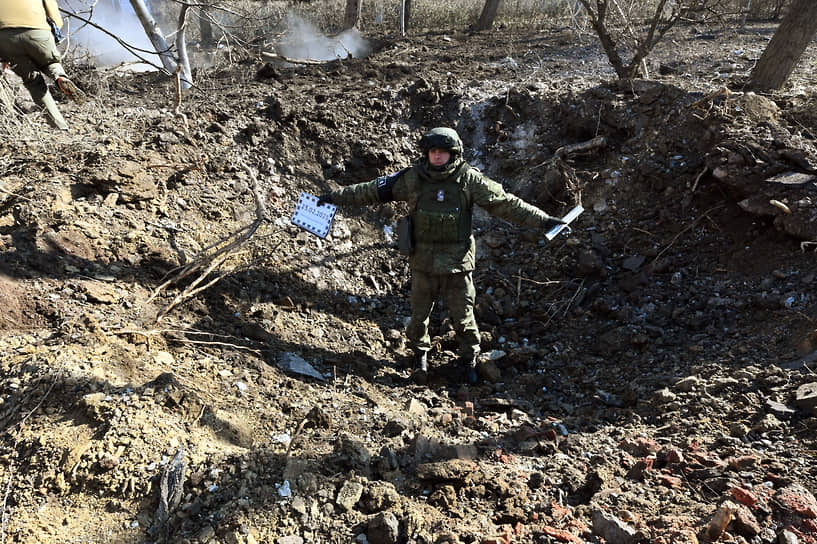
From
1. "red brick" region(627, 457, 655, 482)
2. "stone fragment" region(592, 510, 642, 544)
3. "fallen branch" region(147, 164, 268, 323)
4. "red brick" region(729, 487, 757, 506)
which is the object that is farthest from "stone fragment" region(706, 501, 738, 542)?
"fallen branch" region(147, 164, 268, 323)

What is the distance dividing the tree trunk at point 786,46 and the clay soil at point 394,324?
10.2 inches

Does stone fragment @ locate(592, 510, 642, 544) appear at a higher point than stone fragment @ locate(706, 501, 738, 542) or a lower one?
lower

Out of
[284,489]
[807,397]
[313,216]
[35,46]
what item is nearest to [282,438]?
[284,489]

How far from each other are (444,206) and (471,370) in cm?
134

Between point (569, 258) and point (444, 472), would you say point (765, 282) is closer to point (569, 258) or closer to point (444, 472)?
point (569, 258)

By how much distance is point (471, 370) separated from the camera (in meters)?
3.96

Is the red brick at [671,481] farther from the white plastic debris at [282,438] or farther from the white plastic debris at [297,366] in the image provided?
the white plastic debris at [297,366]

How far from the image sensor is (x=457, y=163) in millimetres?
3496

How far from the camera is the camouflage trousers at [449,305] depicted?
384 cm

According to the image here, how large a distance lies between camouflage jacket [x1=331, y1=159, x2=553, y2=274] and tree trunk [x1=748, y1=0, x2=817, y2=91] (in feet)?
12.9

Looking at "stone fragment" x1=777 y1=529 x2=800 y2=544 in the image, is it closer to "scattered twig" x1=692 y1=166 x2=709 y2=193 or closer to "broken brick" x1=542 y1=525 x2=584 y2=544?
"broken brick" x1=542 y1=525 x2=584 y2=544

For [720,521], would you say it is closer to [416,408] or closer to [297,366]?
[416,408]

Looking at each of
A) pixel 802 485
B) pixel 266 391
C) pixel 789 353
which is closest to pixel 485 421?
pixel 266 391

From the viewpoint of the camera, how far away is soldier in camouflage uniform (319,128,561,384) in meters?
3.50
